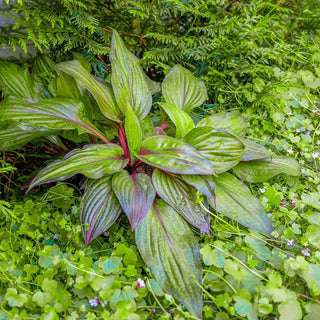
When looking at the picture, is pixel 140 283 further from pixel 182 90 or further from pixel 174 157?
pixel 182 90

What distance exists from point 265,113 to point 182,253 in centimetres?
87

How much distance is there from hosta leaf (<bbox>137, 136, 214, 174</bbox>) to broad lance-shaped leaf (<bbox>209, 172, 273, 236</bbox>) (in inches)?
7.0

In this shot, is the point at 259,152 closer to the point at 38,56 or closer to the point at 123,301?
the point at 123,301

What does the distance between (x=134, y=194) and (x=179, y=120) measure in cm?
34

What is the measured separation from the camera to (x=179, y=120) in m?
1.17

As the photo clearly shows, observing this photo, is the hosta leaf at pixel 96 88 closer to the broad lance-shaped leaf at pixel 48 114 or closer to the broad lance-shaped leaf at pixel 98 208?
the broad lance-shaped leaf at pixel 48 114

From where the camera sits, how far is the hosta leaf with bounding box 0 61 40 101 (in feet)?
4.05

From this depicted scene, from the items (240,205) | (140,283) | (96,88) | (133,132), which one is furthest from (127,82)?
(140,283)

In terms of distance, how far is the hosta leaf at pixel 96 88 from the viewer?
1095 mm

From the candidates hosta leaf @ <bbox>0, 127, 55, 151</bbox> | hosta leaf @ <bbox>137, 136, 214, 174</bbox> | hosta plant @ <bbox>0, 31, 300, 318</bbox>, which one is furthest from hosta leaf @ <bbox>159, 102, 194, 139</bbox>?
hosta leaf @ <bbox>0, 127, 55, 151</bbox>

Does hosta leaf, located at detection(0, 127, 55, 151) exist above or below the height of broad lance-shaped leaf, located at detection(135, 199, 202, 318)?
above

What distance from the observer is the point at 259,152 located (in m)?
1.17

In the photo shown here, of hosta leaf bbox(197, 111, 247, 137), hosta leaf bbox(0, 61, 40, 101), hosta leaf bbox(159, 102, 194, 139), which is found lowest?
hosta leaf bbox(197, 111, 247, 137)

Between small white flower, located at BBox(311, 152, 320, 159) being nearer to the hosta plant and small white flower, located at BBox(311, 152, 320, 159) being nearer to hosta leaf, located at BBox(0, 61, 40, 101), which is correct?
the hosta plant
